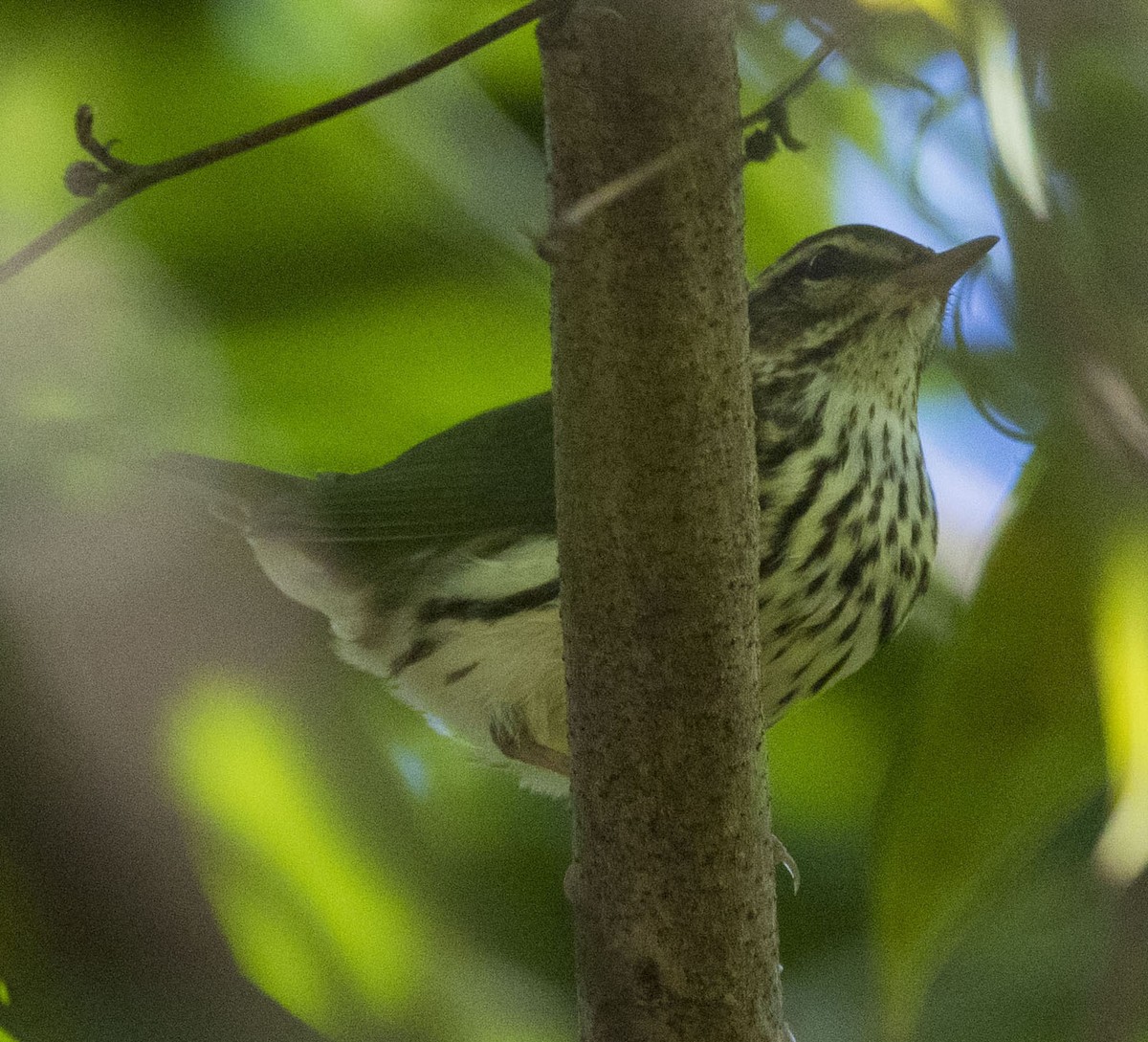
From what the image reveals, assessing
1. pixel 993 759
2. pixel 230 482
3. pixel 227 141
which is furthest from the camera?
pixel 993 759

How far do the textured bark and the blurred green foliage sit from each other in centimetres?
16

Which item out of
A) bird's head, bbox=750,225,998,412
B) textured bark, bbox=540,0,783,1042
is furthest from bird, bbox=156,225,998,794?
textured bark, bbox=540,0,783,1042

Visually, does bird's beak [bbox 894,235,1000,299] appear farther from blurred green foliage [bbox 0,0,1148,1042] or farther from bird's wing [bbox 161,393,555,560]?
bird's wing [bbox 161,393,555,560]

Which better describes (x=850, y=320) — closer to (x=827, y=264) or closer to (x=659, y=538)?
(x=827, y=264)

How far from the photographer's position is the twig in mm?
295

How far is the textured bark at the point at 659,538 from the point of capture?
318mm

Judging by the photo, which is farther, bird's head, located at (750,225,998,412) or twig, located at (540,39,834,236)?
bird's head, located at (750,225,998,412)

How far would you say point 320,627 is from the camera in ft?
2.03

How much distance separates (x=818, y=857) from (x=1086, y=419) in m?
0.24

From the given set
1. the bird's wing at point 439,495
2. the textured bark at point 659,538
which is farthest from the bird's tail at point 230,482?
the textured bark at point 659,538

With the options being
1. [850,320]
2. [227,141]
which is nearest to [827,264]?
[850,320]

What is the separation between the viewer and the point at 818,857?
0.63 m

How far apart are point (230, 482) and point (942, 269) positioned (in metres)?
0.32

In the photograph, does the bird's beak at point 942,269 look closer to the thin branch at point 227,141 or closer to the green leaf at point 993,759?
the green leaf at point 993,759
